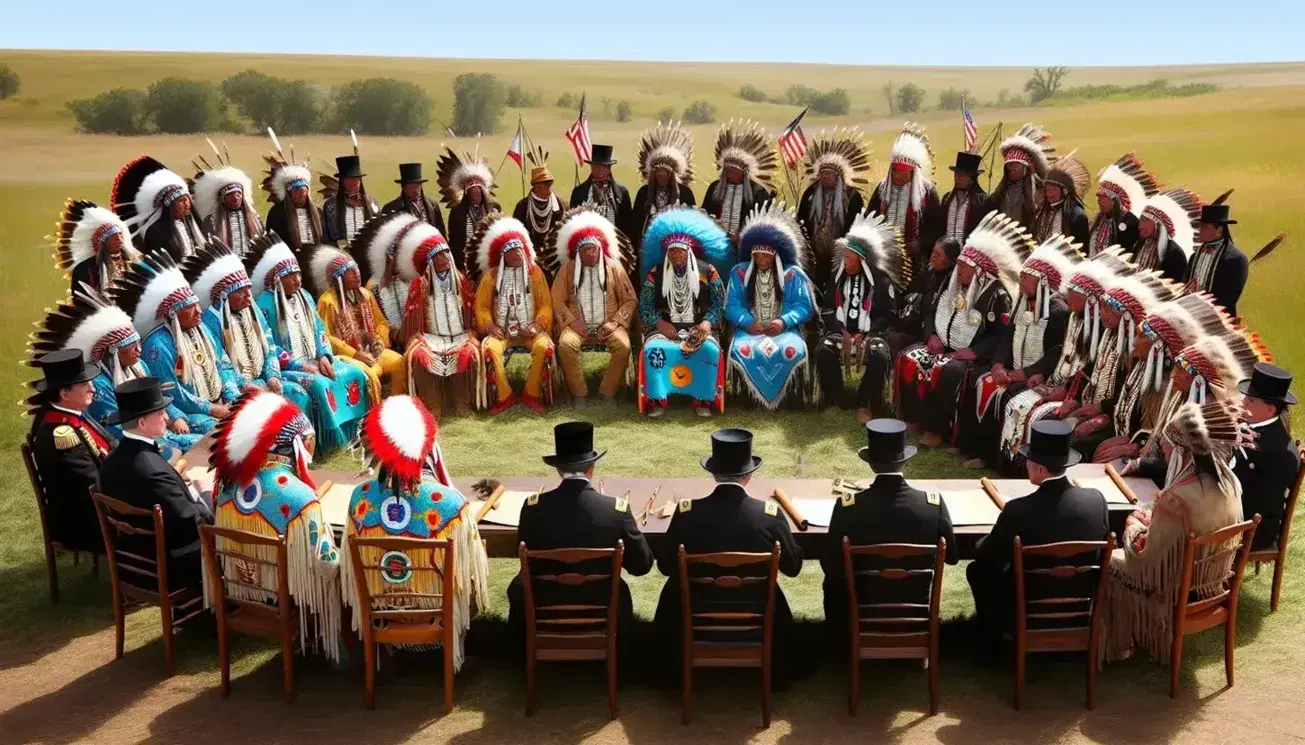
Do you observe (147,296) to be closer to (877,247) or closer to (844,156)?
(877,247)

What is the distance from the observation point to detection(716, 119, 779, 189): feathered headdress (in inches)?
382

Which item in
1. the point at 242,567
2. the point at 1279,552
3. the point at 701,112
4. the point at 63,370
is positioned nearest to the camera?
the point at 242,567

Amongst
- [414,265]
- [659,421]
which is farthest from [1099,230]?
[414,265]

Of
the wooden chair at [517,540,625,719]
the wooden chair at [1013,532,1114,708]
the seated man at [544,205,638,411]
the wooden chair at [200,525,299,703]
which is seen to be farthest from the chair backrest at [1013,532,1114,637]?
the seated man at [544,205,638,411]

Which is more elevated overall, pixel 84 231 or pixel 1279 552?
pixel 84 231

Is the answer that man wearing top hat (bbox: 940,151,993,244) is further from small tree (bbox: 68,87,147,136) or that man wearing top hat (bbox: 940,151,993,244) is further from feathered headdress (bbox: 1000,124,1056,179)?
small tree (bbox: 68,87,147,136)

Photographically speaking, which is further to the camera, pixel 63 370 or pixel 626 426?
pixel 626 426

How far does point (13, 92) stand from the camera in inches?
625

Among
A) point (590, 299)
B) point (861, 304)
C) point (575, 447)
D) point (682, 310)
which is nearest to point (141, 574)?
point (575, 447)

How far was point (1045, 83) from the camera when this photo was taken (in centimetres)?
1778

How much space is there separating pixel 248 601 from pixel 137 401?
3.34 ft

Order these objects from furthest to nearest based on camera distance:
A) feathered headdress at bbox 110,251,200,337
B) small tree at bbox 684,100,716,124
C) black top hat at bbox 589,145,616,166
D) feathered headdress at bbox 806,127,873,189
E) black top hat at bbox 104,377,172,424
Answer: small tree at bbox 684,100,716,124 < black top hat at bbox 589,145,616,166 < feathered headdress at bbox 806,127,873,189 < feathered headdress at bbox 110,251,200,337 < black top hat at bbox 104,377,172,424

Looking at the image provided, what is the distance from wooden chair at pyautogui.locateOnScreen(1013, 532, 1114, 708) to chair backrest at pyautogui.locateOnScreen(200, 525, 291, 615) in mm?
2961

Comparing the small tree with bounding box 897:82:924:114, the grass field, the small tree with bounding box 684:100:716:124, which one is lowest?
the grass field
